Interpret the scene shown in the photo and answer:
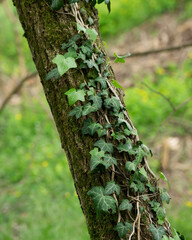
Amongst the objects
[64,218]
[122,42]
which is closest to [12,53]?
[122,42]

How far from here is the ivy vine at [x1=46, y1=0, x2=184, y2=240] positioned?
1.21 m

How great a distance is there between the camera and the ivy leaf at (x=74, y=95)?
47.3 inches

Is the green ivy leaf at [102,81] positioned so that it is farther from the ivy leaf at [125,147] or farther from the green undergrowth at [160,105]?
the green undergrowth at [160,105]

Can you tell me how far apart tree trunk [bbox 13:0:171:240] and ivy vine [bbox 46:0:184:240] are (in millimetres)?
21

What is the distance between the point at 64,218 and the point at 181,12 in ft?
21.0

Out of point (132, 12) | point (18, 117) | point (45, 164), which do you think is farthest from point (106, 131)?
point (132, 12)

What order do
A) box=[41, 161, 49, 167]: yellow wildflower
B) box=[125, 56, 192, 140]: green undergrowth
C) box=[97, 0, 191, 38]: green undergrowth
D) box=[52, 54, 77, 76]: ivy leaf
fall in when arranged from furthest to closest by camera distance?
box=[97, 0, 191, 38]: green undergrowth, box=[125, 56, 192, 140]: green undergrowth, box=[41, 161, 49, 167]: yellow wildflower, box=[52, 54, 77, 76]: ivy leaf

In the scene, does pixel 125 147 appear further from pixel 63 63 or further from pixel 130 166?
pixel 63 63

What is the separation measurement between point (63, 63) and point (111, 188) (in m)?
0.53

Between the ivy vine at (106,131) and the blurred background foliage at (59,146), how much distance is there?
0.83 m

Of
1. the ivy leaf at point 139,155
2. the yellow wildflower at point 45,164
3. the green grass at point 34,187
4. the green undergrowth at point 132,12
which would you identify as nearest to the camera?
the ivy leaf at point 139,155

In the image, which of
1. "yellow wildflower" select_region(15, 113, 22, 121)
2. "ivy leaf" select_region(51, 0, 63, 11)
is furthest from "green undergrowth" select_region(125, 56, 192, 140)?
"ivy leaf" select_region(51, 0, 63, 11)

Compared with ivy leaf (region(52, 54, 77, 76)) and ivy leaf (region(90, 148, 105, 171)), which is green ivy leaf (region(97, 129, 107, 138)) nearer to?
ivy leaf (region(90, 148, 105, 171))

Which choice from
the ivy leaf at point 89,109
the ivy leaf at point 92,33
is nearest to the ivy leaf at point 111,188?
the ivy leaf at point 89,109
